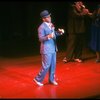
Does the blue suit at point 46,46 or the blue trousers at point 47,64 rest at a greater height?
the blue suit at point 46,46

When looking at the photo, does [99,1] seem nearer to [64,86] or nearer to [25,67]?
[25,67]

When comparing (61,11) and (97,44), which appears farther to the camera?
(61,11)

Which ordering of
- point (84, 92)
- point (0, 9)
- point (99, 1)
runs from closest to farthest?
point (84, 92) → point (99, 1) → point (0, 9)

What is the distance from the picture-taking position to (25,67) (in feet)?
46.1

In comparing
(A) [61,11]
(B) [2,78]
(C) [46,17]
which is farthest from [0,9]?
(C) [46,17]

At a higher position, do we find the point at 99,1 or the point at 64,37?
the point at 99,1

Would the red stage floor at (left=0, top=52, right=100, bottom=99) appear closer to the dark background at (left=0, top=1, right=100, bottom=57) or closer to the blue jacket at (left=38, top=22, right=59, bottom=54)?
the blue jacket at (left=38, top=22, right=59, bottom=54)

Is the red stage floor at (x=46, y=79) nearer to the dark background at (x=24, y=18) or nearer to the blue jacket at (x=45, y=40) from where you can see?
the blue jacket at (x=45, y=40)

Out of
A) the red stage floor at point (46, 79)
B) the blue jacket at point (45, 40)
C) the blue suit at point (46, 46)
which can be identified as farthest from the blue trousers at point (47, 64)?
Result: the red stage floor at point (46, 79)

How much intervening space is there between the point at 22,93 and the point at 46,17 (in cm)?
203

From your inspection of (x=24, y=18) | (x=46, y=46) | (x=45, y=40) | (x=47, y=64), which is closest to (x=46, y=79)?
(x=47, y=64)

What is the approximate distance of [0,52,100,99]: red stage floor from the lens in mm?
10703

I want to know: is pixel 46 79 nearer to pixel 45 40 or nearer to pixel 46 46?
pixel 46 46

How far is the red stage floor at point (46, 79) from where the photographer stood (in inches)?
421
